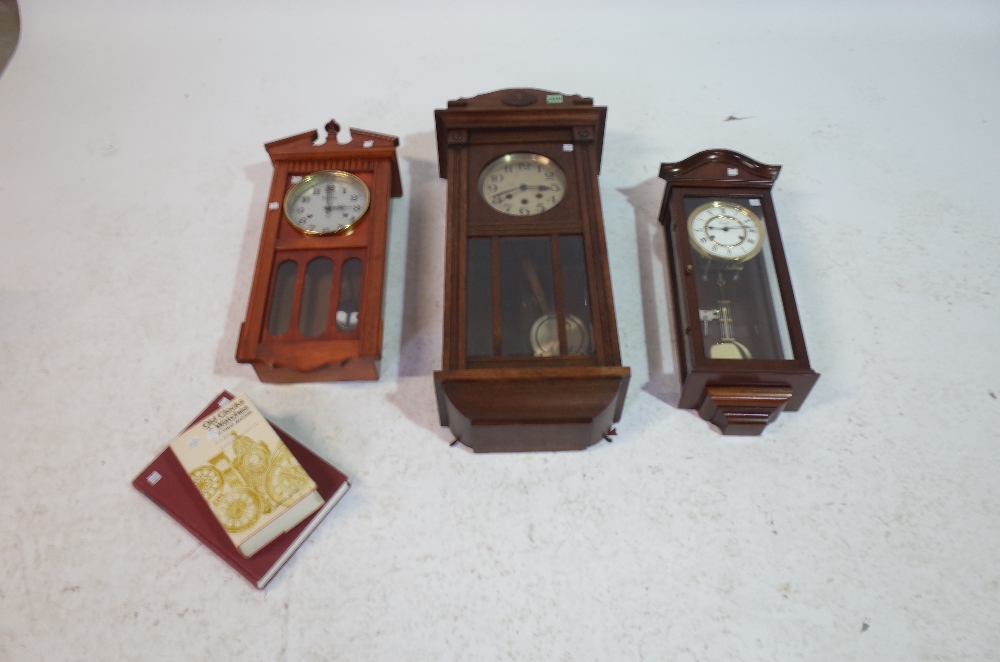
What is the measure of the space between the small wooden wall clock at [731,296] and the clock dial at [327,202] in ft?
2.53

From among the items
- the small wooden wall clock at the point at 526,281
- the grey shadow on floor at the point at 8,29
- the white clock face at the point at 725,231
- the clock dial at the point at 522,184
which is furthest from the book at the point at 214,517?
the grey shadow on floor at the point at 8,29

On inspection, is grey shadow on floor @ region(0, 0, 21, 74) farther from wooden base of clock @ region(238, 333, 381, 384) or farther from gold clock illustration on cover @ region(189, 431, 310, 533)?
gold clock illustration on cover @ region(189, 431, 310, 533)

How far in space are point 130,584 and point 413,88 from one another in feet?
5.17

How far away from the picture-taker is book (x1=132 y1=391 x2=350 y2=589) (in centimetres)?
135

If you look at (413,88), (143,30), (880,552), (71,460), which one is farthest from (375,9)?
(880,552)

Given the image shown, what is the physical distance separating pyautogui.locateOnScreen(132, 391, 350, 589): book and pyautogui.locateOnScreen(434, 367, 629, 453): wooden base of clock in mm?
315

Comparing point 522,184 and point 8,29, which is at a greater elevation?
point 8,29

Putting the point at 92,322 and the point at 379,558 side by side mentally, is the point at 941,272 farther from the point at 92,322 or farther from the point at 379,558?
the point at 92,322

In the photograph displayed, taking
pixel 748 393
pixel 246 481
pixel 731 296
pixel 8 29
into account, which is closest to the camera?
pixel 246 481

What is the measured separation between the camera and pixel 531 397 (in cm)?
138

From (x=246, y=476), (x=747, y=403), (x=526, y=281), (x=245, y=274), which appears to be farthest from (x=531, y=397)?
(x=245, y=274)

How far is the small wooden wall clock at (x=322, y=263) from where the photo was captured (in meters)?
1.50

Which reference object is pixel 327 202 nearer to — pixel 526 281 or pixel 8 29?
pixel 526 281

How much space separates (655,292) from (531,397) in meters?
0.53
